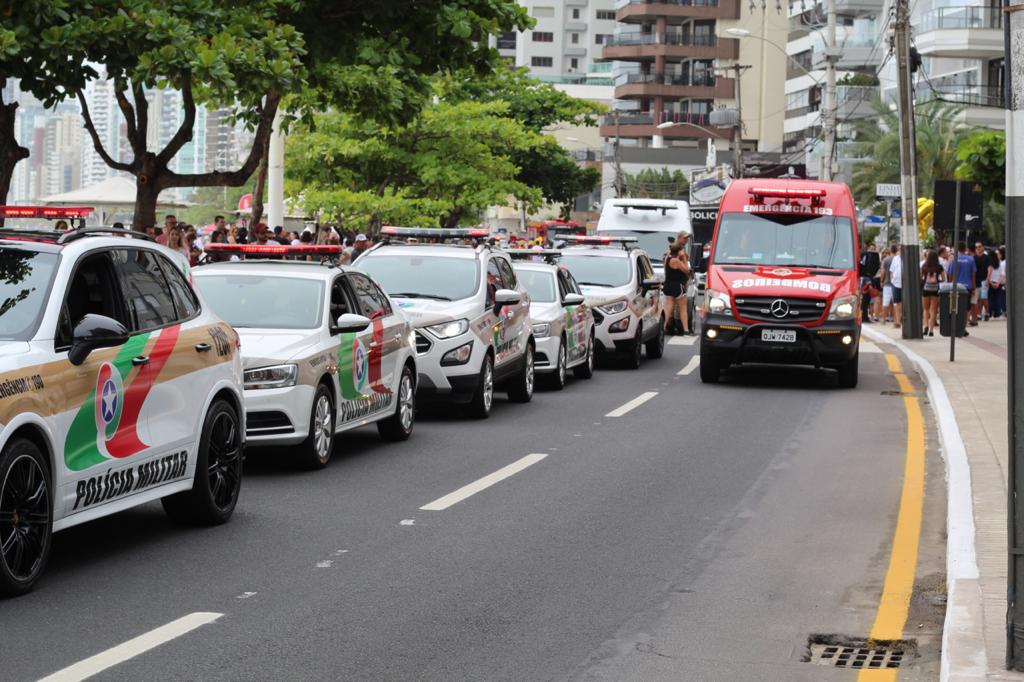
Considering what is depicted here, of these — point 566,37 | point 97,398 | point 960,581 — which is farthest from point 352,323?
point 566,37

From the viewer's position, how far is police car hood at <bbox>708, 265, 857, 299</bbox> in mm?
21641

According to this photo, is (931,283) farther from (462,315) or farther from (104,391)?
(104,391)

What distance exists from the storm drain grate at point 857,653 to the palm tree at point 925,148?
55396 millimetres

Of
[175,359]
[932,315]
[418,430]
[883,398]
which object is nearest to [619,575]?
[175,359]

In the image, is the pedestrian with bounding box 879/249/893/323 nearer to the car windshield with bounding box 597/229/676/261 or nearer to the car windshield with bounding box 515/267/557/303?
the car windshield with bounding box 597/229/676/261

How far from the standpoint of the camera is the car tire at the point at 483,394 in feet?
55.5

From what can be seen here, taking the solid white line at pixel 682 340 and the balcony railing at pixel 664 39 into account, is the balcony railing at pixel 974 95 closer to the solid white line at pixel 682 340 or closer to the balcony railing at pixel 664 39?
the solid white line at pixel 682 340

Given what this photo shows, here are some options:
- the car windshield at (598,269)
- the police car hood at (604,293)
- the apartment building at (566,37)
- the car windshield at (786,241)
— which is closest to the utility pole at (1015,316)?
the car windshield at (786,241)

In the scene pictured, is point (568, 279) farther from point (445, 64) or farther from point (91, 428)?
point (91, 428)

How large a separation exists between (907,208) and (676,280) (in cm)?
486

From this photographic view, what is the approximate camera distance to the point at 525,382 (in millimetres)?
19062

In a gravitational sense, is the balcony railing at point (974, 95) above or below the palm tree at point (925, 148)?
above

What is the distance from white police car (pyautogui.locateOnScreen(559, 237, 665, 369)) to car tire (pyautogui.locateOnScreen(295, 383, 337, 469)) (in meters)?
11.7

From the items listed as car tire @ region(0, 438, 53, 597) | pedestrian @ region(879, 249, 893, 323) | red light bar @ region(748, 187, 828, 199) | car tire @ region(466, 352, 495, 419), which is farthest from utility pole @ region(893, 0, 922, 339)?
car tire @ region(0, 438, 53, 597)
